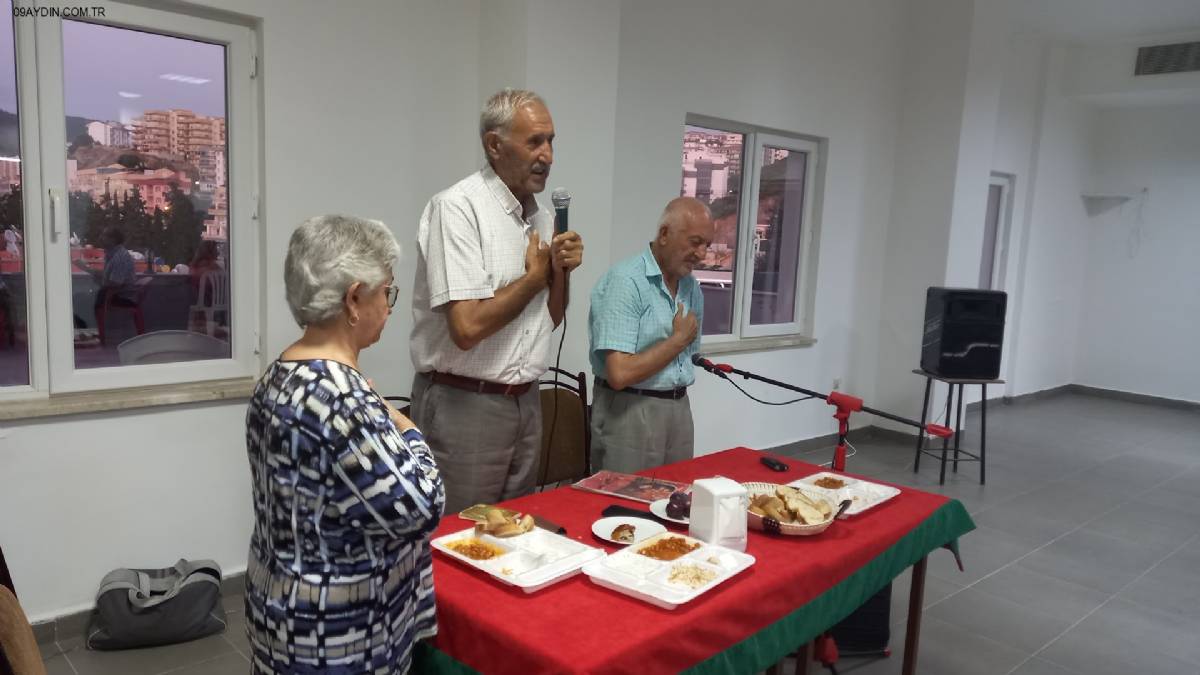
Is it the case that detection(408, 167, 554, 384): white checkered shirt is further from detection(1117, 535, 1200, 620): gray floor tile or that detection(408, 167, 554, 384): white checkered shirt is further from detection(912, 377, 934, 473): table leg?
detection(912, 377, 934, 473): table leg

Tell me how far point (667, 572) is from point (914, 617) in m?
1.31

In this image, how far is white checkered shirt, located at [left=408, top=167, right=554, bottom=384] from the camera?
2.01 m

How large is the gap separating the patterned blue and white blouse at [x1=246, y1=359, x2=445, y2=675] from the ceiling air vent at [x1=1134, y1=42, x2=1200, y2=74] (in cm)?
791

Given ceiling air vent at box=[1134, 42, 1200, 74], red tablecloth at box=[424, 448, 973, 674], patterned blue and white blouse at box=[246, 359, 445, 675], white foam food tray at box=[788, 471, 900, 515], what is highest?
ceiling air vent at box=[1134, 42, 1200, 74]

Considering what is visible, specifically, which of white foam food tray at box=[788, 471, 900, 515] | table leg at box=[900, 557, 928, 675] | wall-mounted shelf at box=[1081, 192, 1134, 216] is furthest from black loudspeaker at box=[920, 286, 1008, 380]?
wall-mounted shelf at box=[1081, 192, 1134, 216]

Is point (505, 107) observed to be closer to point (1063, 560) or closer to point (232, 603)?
point (232, 603)

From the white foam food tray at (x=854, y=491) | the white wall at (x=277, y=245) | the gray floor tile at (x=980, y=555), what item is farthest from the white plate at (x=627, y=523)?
the gray floor tile at (x=980, y=555)

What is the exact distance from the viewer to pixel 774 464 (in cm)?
250

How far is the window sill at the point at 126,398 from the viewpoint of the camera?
259cm

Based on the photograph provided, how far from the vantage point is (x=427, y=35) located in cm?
333

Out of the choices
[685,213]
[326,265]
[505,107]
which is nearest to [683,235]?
[685,213]

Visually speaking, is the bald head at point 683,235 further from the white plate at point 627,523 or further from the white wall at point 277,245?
the white wall at point 277,245

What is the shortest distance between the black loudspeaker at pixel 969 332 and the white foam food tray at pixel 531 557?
4223mm

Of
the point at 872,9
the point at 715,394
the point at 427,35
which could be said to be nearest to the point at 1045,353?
the point at 872,9
